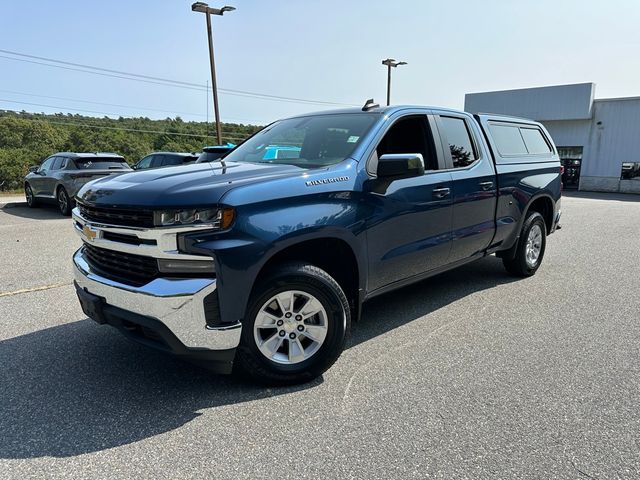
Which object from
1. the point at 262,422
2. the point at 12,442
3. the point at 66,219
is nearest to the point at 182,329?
the point at 262,422

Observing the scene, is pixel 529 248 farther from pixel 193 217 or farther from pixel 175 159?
pixel 175 159

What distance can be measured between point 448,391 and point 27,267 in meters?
6.02

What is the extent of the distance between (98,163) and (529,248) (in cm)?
1081

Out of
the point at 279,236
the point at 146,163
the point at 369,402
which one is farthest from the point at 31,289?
the point at 146,163

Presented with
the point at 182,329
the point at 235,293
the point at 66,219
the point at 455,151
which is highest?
the point at 455,151

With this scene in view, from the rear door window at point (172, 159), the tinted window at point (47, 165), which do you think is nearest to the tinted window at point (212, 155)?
the rear door window at point (172, 159)

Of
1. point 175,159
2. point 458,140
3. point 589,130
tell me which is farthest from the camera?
point 589,130

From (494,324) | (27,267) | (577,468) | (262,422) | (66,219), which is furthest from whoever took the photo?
(66,219)

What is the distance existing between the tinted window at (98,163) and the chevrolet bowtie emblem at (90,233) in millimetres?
10035

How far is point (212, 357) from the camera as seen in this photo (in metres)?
2.88

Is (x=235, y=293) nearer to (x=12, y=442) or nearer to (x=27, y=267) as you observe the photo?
(x=12, y=442)

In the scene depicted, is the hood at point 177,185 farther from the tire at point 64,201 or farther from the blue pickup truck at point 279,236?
the tire at point 64,201

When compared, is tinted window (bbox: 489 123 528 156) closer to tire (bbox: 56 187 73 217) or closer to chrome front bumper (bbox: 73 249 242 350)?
chrome front bumper (bbox: 73 249 242 350)

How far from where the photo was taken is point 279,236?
9.77 ft
